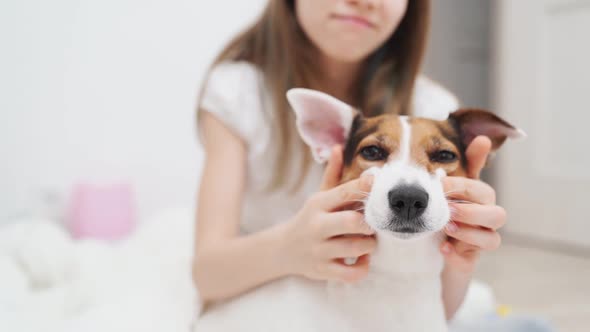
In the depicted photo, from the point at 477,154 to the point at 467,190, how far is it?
6 centimetres

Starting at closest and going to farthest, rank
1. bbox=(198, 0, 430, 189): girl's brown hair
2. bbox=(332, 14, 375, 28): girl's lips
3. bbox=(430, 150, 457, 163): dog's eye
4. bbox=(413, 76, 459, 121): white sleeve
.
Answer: bbox=(430, 150, 457, 163): dog's eye < bbox=(332, 14, 375, 28): girl's lips < bbox=(198, 0, 430, 189): girl's brown hair < bbox=(413, 76, 459, 121): white sleeve

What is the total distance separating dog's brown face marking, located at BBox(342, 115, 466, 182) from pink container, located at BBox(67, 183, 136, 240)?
1.51m

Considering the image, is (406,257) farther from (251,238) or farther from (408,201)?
(251,238)

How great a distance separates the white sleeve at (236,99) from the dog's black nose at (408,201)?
642 millimetres

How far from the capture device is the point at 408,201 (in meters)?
0.54

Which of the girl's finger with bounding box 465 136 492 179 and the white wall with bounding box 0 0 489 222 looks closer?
the girl's finger with bounding box 465 136 492 179

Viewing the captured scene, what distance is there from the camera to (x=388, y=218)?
0.56 m

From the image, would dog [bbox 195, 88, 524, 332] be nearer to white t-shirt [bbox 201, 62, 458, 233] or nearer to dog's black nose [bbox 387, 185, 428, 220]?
dog's black nose [bbox 387, 185, 428, 220]

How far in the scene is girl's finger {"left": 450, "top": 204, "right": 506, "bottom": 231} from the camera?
24.0 inches

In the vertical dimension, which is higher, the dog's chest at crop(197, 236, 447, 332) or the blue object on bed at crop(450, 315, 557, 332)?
the dog's chest at crop(197, 236, 447, 332)

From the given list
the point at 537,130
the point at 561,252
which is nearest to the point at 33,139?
the point at 537,130

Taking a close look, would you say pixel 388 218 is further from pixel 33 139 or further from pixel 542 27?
pixel 542 27

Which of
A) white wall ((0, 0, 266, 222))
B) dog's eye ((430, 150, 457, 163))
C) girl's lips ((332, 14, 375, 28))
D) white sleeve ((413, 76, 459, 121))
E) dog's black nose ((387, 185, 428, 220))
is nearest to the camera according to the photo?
dog's black nose ((387, 185, 428, 220))

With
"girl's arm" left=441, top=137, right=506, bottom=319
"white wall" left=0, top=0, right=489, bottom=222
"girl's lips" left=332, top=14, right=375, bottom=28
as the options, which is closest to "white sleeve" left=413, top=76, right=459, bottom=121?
"girl's lips" left=332, top=14, right=375, bottom=28
